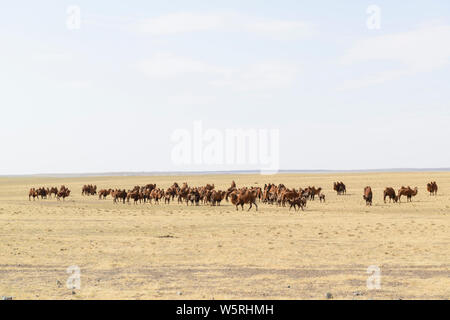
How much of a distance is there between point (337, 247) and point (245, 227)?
286 inches

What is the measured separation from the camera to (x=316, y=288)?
11594 millimetres

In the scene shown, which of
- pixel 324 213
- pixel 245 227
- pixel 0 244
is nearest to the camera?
pixel 0 244

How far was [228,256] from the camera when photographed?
1617 centimetres

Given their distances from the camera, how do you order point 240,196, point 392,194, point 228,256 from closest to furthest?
point 228,256 → point 240,196 → point 392,194

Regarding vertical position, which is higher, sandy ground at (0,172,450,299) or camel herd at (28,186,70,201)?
camel herd at (28,186,70,201)

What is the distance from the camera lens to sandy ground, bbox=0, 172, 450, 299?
1148 centimetres

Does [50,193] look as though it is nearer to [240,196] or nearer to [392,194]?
[240,196]

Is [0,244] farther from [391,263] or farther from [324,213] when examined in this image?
[324,213]

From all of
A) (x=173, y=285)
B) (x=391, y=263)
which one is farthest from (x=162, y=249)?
(x=391, y=263)

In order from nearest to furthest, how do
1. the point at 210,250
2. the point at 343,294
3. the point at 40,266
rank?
the point at 343,294 < the point at 40,266 < the point at 210,250

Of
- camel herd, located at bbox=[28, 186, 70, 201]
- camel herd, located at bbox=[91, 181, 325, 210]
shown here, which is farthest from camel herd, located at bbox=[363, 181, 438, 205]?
camel herd, located at bbox=[28, 186, 70, 201]

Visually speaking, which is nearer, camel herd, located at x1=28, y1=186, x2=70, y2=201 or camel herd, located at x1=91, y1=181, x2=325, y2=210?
camel herd, located at x1=91, y1=181, x2=325, y2=210

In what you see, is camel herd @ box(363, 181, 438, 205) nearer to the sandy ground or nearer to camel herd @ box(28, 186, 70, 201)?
the sandy ground

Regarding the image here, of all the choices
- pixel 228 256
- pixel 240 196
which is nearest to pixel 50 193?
pixel 240 196
